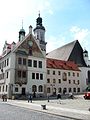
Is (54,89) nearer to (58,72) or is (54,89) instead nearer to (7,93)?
(58,72)

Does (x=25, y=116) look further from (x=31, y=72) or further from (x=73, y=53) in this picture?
(x=73, y=53)

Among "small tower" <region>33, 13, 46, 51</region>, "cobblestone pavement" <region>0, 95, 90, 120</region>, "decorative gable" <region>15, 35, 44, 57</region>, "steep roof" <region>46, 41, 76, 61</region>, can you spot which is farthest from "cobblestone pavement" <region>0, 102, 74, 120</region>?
"small tower" <region>33, 13, 46, 51</region>

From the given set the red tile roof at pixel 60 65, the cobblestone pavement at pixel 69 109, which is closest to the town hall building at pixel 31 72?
the red tile roof at pixel 60 65

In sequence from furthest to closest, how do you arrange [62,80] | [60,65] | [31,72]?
1. [60,65]
2. [62,80]
3. [31,72]

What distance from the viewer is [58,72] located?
224 feet

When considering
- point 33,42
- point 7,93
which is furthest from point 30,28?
point 7,93

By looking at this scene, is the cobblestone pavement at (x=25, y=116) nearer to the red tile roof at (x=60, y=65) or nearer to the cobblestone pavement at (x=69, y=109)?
the cobblestone pavement at (x=69, y=109)

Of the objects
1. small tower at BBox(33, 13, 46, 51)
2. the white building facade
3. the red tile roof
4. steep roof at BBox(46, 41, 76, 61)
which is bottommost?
the white building facade

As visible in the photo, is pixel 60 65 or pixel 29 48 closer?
pixel 29 48

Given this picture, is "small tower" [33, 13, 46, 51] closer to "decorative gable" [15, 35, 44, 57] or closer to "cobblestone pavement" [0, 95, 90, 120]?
"decorative gable" [15, 35, 44, 57]

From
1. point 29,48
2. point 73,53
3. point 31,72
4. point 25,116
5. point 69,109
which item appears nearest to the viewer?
point 25,116

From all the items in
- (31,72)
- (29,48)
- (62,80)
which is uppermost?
(29,48)

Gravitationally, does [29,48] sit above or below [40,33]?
below

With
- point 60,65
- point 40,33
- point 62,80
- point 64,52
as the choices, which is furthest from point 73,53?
point 62,80
